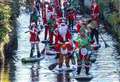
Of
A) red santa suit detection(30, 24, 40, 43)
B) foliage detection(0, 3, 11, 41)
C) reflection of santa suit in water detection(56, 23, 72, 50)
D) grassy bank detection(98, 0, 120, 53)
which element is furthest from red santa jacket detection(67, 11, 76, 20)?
reflection of santa suit in water detection(56, 23, 72, 50)

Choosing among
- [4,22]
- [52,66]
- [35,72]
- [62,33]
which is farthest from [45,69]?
[4,22]

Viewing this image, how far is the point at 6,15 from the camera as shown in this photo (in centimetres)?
2886

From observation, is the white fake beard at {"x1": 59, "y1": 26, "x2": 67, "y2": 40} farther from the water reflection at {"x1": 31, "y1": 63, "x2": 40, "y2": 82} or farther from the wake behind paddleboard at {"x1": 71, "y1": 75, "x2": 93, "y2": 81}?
the wake behind paddleboard at {"x1": 71, "y1": 75, "x2": 93, "y2": 81}

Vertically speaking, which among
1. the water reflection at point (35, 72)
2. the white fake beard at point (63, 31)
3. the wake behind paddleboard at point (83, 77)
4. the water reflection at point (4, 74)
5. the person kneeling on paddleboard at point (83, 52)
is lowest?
the water reflection at point (35, 72)

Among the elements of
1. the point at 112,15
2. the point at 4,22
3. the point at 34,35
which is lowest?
the point at 34,35

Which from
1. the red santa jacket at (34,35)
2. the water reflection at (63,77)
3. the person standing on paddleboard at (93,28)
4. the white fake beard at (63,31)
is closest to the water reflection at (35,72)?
the water reflection at (63,77)

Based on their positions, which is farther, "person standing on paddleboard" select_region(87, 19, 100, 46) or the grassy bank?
the grassy bank

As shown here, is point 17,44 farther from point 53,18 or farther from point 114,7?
point 114,7

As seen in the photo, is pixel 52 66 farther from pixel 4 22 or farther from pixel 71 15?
pixel 71 15

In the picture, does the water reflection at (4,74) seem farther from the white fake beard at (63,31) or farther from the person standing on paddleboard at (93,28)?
the person standing on paddleboard at (93,28)

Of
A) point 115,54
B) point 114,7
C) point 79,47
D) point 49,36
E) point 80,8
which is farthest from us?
point 80,8

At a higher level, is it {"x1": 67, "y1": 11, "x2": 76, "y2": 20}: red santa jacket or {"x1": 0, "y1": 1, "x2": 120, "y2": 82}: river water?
{"x1": 67, "y1": 11, "x2": 76, "y2": 20}: red santa jacket

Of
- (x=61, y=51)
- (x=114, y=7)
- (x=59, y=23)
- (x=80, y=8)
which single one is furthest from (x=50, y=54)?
(x=80, y=8)

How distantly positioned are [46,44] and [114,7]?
14.5ft
